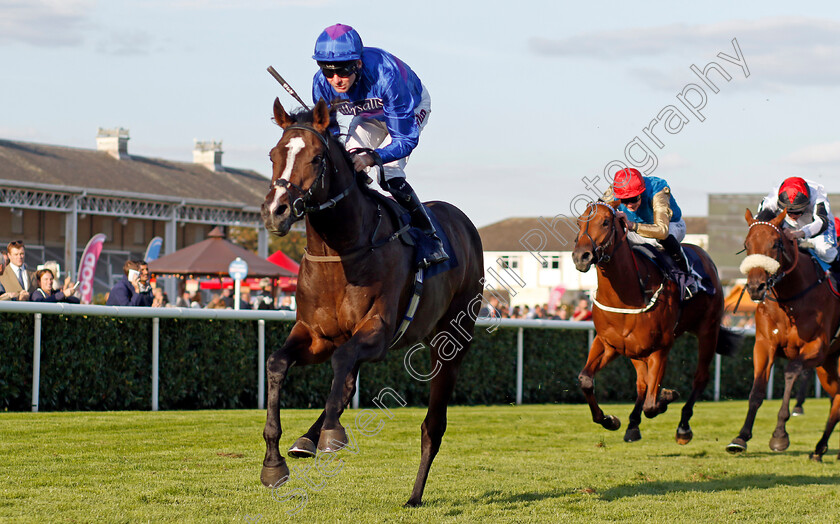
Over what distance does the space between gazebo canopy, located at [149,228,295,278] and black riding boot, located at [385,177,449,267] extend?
1201cm

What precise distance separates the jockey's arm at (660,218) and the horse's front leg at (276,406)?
3744 millimetres

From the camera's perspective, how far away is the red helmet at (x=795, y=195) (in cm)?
828

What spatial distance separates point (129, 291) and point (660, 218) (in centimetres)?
549

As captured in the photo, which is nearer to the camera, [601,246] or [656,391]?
[601,246]

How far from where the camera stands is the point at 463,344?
5945 mm

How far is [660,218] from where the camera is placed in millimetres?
7727

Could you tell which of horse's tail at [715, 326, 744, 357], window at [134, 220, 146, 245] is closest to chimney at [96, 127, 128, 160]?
window at [134, 220, 146, 245]

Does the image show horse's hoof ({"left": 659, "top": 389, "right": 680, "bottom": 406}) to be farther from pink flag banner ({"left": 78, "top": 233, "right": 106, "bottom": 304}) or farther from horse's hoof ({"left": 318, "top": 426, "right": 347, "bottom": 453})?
pink flag banner ({"left": 78, "top": 233, "right": 106, "bottom": 304})

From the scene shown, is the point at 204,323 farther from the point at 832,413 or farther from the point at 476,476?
the point at 832,413

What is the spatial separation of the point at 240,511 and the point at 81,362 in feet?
15.9

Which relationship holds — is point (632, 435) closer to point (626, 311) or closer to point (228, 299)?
point (626, 311)

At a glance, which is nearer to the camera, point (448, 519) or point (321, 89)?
point (448, 519)

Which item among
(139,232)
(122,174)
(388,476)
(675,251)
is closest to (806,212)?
(675,251)

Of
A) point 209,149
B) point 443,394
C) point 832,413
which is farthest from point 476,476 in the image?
point 209,149
